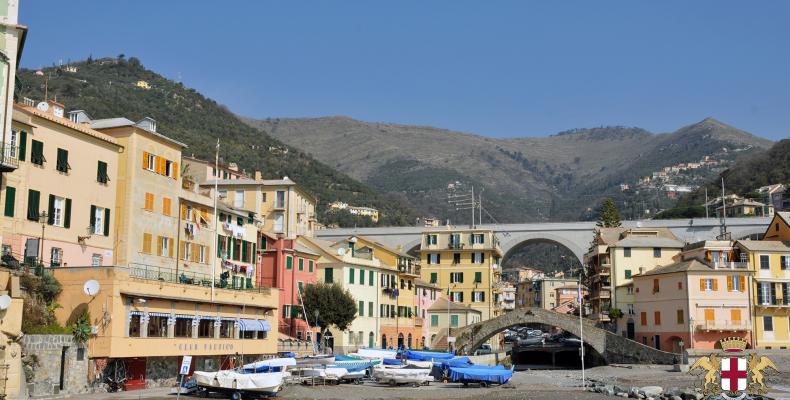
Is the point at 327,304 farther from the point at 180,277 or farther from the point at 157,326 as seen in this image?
the point at 157,326

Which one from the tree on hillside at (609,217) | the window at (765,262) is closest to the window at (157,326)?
the window at (765,262)

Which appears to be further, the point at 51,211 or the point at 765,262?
the point at 765,262

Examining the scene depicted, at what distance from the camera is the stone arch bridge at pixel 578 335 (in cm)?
7388

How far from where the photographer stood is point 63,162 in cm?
4647

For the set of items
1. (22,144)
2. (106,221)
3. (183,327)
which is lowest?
(183,327)

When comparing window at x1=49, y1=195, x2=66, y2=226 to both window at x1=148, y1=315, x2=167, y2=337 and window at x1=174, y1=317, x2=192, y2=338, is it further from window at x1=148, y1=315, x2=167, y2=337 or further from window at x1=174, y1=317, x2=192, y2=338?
window at x1=174, y1=317, x2=192, y2=338

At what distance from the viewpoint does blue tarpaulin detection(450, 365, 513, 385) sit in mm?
56469

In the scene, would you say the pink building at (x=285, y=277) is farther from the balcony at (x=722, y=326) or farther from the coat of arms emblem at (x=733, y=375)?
the coat of arms emblem at (x=733, y=375)

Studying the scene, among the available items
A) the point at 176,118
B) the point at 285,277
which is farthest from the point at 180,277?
the point at 176,118

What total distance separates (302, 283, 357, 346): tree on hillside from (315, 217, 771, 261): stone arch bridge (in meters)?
55.8

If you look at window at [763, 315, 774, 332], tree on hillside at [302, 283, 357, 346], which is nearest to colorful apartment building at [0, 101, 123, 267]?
tree on hillside at [302, 283, 357, 346]

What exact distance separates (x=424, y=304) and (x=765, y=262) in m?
36.4

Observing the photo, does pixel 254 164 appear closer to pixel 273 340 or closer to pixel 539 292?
pixel 539 292

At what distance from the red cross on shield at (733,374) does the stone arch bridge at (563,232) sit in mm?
84914
